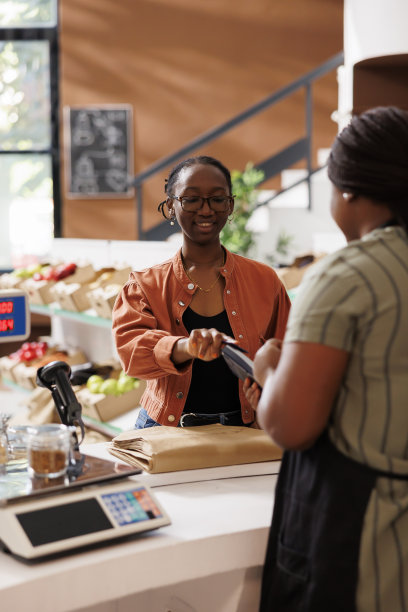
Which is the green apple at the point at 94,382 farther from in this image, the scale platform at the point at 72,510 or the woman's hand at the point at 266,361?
the woman's hand at the point at 266,361

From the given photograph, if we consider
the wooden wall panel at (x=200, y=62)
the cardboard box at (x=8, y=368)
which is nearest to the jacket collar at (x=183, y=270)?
the cardboard box at (x=8, y=368)

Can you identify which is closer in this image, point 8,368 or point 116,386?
point 116,386

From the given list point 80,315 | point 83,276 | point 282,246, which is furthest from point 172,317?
point 282,246

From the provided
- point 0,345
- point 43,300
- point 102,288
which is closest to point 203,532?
point 0,345

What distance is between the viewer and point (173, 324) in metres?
2.26

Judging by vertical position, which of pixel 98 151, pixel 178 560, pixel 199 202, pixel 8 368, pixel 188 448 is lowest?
pixel 8 368

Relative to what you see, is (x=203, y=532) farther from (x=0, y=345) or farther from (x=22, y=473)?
(x=0, y=345)

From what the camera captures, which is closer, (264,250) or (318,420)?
(318,420)

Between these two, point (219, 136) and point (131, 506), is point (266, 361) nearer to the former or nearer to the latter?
point (131, 506)

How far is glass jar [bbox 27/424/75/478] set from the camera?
148cm

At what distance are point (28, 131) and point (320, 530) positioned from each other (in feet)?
26.2

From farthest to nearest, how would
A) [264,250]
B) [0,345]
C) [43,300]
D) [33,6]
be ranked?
[33,6] → [264,250] → [43,300] → [0,345]

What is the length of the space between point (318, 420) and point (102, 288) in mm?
3209

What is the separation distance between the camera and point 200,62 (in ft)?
28.2
